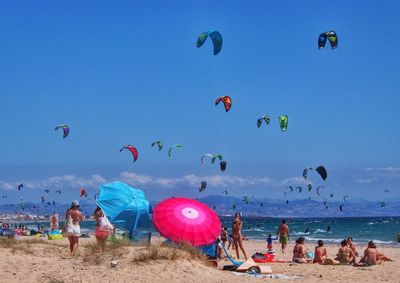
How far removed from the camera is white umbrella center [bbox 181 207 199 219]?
1248cm

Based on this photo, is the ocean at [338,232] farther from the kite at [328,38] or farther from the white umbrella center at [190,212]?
the white umbrella center at [190,212]

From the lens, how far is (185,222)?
12305 mm

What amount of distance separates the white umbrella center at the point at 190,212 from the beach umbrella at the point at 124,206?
231 centimetres

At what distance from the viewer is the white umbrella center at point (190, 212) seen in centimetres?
1248

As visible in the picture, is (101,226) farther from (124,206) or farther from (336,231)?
(336,231)

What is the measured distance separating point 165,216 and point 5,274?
345cm

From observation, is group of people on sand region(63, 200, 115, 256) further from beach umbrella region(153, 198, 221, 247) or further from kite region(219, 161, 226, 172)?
kite region(219, 161, 226, 172)

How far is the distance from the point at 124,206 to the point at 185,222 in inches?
104

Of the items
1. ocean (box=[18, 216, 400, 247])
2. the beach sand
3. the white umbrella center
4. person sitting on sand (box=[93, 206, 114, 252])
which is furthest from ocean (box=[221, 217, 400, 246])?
the beach sand

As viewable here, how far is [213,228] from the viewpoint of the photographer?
12.8 m

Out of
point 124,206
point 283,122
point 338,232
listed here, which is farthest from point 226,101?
point 338,232

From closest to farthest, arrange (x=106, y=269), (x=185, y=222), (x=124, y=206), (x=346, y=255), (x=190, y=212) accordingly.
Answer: (x=106, y=269) < (x=185, y=222) < (x=190, y=212) < (x=124, y=206) < (x=346, y=255)

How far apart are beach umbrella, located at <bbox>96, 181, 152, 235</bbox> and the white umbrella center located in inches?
90.8

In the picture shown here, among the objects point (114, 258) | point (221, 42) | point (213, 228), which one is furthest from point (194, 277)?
point (221, 42)
